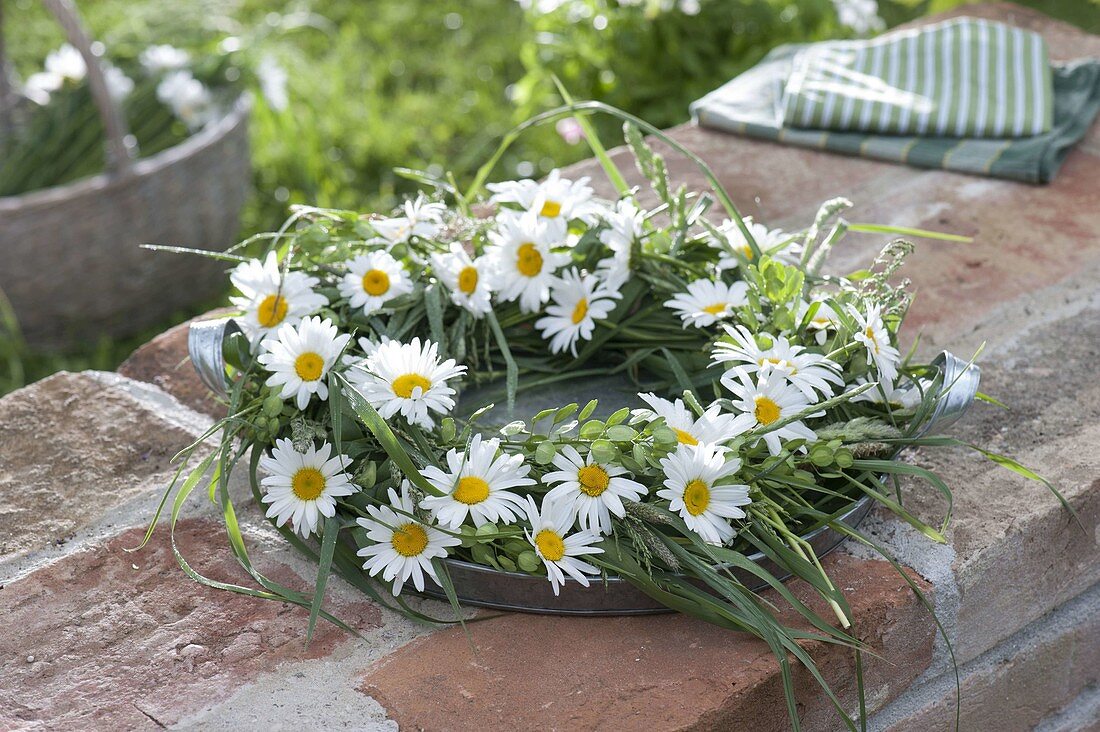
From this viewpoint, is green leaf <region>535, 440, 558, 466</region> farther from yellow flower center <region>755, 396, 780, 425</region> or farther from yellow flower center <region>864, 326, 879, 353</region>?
yellow flower center <region>864, 326, 879, 353</region>

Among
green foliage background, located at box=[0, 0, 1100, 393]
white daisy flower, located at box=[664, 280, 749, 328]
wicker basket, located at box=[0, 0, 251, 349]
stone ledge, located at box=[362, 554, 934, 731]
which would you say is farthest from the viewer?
green foliage background, located at box=[0, 0, 1100, 393]

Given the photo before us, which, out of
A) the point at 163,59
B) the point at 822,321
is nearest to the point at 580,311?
the point at 822,321

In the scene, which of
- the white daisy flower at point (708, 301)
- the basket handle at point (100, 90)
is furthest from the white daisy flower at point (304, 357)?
the basket handle at point (100, 90)

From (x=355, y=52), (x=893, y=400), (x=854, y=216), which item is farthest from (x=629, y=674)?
(x=355, y=52)

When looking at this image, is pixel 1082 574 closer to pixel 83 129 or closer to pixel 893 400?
pixel 893 400

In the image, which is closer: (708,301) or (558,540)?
(558,540)

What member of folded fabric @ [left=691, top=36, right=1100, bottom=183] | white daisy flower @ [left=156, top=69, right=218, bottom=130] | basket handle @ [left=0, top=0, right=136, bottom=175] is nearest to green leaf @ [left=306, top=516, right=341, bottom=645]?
folded fabric @ [left=691, top=36, right=1100, bottom=183]

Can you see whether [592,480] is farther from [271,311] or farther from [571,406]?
[271,311]

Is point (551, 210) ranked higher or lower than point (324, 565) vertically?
higher
